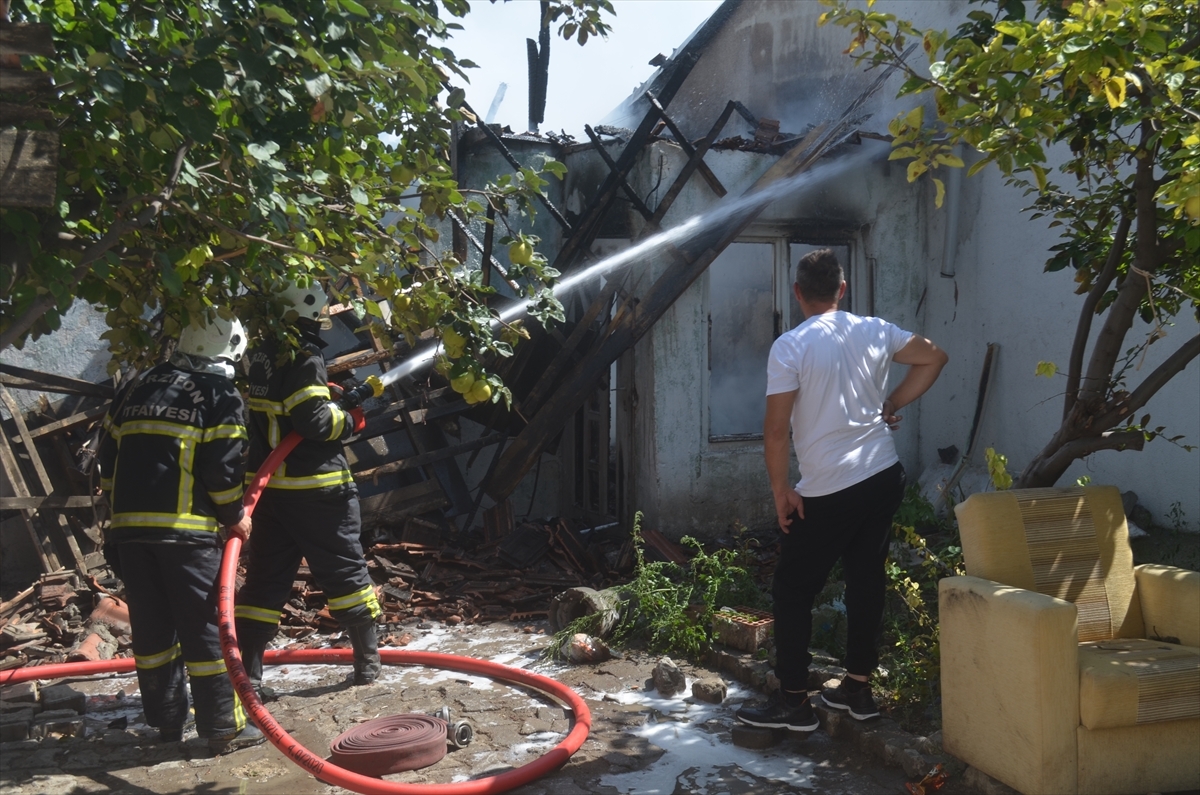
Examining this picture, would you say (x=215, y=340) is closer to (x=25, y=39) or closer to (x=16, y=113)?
(x=16, y=113)

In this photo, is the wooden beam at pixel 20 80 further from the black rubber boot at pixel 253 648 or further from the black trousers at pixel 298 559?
the black rubber boot at pixel 253 648

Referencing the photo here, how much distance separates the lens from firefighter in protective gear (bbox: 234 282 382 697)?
4.76 metres

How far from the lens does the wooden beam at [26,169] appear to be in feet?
8.73

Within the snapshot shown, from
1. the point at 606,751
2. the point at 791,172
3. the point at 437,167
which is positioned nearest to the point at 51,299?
the point at 437,167

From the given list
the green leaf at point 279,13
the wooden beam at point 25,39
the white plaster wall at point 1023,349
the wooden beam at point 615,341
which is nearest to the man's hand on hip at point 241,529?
the wooden beam at point 25,39

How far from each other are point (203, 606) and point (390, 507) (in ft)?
11.1

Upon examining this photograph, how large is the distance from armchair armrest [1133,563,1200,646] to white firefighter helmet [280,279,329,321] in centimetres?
403

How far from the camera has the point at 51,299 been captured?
308 cm

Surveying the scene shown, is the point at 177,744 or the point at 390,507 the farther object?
the point at 390,507

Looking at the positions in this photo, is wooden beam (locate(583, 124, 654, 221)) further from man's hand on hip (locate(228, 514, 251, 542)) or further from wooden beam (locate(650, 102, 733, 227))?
man's hand on hip (locate(228, 514, 251, 542))

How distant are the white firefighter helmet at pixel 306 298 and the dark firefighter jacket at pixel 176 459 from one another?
1.93ft

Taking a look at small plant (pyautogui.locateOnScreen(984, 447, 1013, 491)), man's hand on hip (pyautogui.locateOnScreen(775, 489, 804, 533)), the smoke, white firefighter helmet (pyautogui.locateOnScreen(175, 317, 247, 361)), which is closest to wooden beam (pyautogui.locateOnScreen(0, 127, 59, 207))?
white firefighter helmet (pyautogui.locateOnScreen(175, 317, 247, 361))

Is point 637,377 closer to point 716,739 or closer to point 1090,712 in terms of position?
point 716,739

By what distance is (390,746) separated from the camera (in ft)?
12.9
